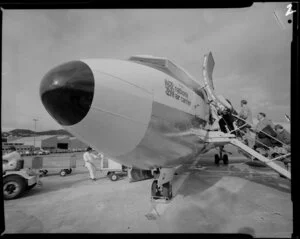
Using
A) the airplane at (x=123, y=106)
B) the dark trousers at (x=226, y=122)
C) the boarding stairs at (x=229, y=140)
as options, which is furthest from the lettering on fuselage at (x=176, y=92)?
the dark trousers at (x=226, y=122)

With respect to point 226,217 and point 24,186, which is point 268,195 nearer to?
point 226,217

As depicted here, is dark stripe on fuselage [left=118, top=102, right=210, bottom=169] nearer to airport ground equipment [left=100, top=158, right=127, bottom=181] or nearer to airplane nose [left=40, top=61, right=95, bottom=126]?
airplane nose [left=40, top=61, right=95, bottom=126]

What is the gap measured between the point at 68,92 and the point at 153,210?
3.16m

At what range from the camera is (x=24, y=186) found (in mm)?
5203

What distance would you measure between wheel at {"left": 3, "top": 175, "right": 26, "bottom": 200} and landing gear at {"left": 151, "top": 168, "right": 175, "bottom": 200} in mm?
3888

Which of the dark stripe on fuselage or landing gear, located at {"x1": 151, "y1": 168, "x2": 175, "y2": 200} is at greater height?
the dark stripe on fuselage

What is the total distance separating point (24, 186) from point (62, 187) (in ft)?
4.54

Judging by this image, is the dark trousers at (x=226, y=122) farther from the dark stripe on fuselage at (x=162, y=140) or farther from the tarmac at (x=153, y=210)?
the dark stripe on fuselage at (x=162, y=140)

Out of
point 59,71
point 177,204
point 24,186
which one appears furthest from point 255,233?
point 24,186

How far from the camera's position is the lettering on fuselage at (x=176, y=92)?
345 centimetres

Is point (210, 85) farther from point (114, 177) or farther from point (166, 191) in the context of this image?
point (114, 177)

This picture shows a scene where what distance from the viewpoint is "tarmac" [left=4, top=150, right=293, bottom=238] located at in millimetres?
3293

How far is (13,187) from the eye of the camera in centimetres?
514

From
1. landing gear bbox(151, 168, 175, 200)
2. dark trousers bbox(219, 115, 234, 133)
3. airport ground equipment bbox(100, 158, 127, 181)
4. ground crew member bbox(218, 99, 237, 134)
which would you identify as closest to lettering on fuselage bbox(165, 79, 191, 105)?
landing gear bbox(151, 168, 175, 200)
